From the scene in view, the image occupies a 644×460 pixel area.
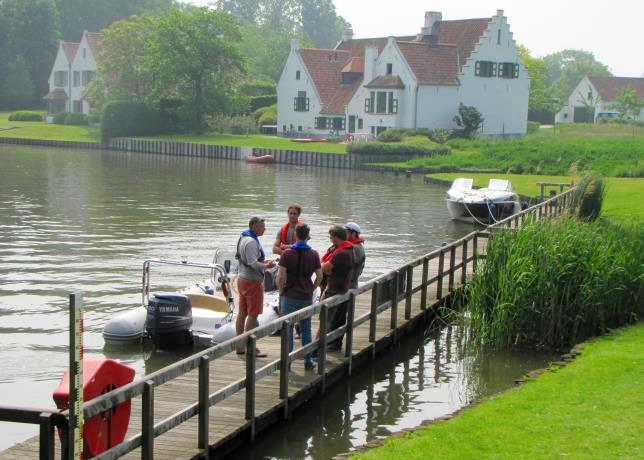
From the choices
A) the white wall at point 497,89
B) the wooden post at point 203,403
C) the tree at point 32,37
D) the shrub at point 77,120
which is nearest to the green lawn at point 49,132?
the shrub at point 77,120

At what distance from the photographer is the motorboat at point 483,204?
147 feet

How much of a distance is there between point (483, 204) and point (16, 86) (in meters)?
94.5

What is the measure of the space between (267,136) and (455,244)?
75.7 m

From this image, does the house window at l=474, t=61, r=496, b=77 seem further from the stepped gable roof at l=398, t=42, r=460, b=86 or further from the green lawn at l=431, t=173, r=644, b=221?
the green lawn at l=431, t=173, r=644, b=221

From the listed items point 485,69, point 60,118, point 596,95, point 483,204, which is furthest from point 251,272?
point 596,95

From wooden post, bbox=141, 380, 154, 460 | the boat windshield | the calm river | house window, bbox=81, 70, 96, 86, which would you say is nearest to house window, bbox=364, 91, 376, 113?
the calm river

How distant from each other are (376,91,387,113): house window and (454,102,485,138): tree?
623 centimetres

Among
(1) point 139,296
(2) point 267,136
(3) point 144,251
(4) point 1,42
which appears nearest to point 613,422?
(1) point 139,296

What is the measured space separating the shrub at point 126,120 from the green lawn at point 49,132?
2.31 m

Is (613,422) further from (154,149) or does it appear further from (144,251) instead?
(154,149)

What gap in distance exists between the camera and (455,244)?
2386cm

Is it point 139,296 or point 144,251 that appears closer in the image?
point 139,296

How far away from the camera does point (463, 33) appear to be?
93812 mm

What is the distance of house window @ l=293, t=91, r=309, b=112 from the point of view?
3883 inches
